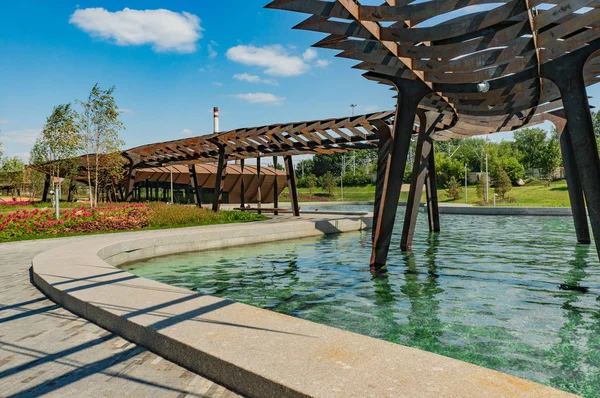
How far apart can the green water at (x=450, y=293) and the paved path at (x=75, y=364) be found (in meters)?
2.55

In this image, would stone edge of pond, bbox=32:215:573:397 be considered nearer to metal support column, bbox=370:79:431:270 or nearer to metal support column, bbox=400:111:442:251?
metal support column, bbox=370:79:431:270

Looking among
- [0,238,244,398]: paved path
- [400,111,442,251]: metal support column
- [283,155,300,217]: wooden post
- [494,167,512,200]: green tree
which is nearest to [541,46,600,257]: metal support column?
[400,111,442,251]: metal support column

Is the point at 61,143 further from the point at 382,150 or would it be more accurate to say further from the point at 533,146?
the point at 533,146

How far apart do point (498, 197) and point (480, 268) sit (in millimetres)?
44613

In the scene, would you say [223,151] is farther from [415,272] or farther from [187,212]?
[415,272]

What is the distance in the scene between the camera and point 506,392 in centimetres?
281

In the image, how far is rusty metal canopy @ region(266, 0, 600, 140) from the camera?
258 inches

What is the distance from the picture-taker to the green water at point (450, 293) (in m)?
4.84

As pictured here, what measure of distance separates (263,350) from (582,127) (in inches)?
280

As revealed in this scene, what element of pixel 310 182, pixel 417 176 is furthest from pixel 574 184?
pixel 310 182

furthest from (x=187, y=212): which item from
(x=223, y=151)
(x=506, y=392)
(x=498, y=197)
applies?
(x=498, y=197)

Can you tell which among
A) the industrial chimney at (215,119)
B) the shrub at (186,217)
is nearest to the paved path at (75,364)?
the shrub at (186,217)

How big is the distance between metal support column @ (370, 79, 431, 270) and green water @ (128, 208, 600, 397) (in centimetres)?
66

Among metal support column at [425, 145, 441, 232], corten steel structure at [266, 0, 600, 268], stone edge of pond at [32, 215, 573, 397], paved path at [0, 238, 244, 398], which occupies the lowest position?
paved path at [0, 238, 244, 398]
